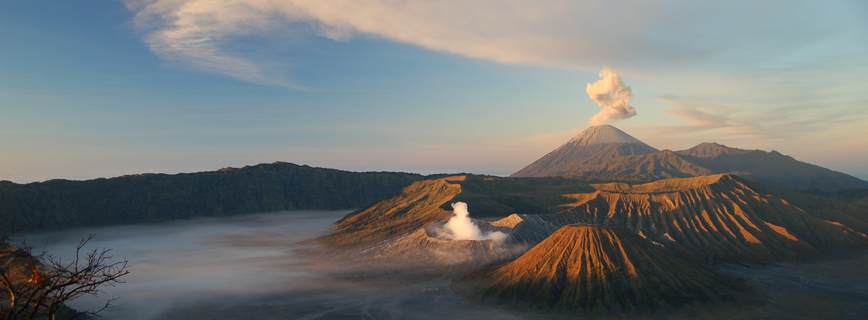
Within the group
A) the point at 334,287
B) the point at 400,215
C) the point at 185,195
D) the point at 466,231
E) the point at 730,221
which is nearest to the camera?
the point at 334,287

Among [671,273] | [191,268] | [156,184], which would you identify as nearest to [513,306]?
[671,273]

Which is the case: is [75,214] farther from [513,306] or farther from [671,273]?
[671,273]

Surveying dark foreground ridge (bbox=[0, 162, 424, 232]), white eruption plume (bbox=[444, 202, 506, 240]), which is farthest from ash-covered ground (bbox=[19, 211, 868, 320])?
dark foreground ridge (bbox=[0, 162, 424, 232])

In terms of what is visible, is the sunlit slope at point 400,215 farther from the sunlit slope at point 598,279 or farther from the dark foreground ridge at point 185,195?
the sunlit slope at point 598,279

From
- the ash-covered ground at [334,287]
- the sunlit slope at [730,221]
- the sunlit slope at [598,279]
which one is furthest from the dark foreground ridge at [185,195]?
the sunlit slope at [598,279]

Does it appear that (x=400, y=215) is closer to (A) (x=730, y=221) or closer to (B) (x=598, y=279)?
(B) (x=598, y=279)

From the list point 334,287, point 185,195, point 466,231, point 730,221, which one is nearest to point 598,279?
point 466,231
